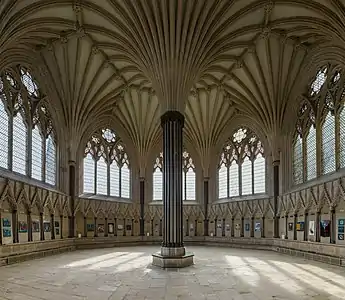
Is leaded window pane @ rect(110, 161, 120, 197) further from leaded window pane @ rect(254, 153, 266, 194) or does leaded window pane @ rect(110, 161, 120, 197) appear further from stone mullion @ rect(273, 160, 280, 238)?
stone mullion @ rect(273, 160, 280, 238)

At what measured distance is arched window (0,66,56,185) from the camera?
23.4 metres

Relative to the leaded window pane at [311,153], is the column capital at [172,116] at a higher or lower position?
higher

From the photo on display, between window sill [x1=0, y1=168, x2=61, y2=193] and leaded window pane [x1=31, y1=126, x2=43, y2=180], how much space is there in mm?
486

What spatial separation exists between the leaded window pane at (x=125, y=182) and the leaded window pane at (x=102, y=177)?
1.84 meters

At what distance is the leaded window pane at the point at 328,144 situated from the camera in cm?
2372

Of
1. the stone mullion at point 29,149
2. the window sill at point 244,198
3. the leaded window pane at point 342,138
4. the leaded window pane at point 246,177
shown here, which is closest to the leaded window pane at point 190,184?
the window sill at point 244,198

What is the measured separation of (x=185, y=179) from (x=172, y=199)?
17700mm

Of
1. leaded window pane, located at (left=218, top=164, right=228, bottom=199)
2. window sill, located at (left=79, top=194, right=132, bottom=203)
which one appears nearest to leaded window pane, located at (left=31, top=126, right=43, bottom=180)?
window sill, located at (left=79, top=194, right=132, bottom=203)

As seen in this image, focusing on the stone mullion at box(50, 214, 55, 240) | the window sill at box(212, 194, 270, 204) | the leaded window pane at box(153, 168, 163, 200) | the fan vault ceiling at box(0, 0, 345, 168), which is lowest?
the stone mullion at box(50, 214, 55, 240)

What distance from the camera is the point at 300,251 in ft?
84.6

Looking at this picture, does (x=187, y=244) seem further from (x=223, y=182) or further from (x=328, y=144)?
(x=328, y=144)

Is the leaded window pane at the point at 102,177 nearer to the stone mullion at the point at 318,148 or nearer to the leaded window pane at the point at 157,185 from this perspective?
the leaded window pane at the point at 157,185

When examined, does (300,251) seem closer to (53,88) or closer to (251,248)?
(251,248)

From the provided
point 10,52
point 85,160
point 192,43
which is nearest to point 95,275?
point 192,43
